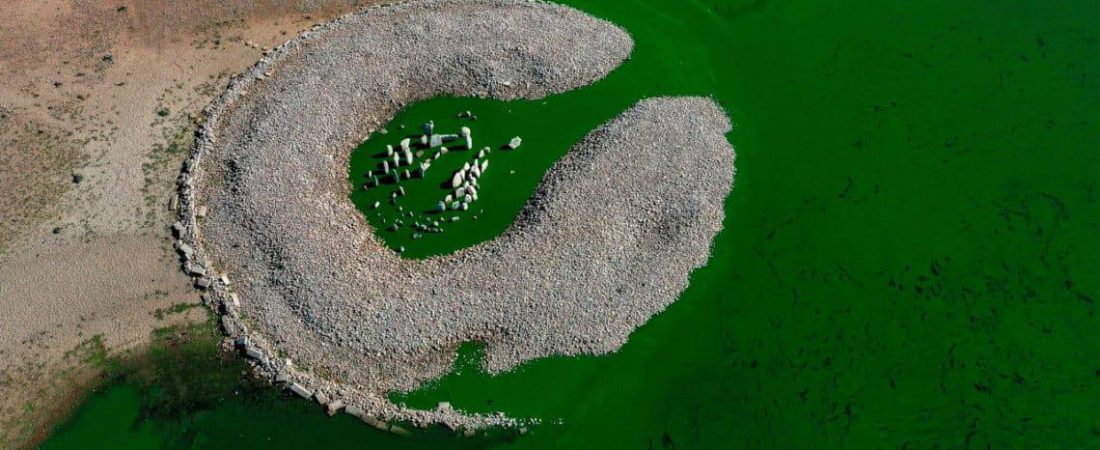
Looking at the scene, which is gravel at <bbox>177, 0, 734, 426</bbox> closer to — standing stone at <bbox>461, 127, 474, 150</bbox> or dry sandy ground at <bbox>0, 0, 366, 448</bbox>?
dry sandy ground at <bbox>0, 0, 366, 448</bbox>

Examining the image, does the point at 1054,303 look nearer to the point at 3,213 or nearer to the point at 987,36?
the point at 987,36

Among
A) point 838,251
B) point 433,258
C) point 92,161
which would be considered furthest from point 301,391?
point 838,251

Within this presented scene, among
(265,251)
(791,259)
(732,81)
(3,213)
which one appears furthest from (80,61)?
(791,259)

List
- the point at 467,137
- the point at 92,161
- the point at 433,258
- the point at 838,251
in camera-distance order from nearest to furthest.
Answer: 1. the point at 433,258
2. the point at 838,251
3. the point at 92,161
4. the point at 467,137

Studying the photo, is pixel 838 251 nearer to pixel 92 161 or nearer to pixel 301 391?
pixel 301 391

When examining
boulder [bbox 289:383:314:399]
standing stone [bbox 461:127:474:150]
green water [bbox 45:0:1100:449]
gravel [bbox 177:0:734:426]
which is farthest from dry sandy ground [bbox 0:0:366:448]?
standing stone [bbox 461:127:474:150]
